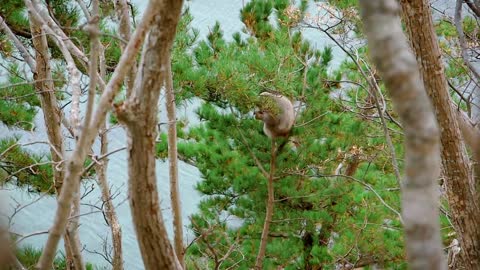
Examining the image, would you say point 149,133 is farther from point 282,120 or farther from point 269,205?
point 269,205

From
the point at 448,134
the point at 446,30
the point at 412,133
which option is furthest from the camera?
the point at 446,30

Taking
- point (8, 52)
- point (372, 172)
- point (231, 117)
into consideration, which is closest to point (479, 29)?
point (372, 172)

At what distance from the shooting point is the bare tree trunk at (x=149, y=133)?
0.86 metres

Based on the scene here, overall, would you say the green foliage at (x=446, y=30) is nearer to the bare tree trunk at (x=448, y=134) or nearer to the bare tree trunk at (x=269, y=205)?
the bare tree trunk at (x=269, y=205)

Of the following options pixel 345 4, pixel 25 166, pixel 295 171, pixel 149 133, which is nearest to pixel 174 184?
pixel 149 133

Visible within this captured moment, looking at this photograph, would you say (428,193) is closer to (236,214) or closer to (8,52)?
(8,52)

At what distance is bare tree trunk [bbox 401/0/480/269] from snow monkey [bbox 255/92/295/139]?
3.97ft

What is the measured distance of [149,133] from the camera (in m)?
0.89

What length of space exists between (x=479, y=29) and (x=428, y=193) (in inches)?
117

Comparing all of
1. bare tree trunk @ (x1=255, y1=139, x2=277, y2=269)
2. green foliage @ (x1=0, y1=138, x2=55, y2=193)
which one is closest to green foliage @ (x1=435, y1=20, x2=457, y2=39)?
bare tree trunk @ (x1=255, y1=139, x2=277, y2=269)

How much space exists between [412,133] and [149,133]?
0.53 m

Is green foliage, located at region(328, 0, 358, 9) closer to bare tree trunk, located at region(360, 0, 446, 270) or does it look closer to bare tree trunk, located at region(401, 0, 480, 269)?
bare tree trunk, located at region(401, 0, 480, 269)

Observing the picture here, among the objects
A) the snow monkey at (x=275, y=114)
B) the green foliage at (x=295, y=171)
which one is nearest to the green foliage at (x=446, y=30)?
the green foliage at (x=295, y=171)

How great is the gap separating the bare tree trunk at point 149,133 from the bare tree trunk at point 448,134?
3.14ft
